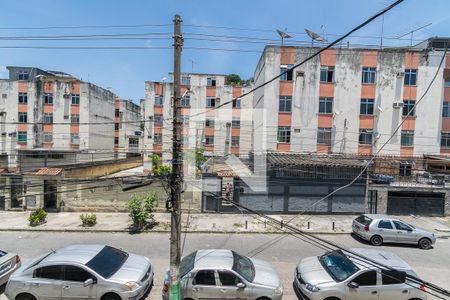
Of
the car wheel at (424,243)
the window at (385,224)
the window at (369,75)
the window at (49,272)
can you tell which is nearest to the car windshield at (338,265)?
the window at (385,224)

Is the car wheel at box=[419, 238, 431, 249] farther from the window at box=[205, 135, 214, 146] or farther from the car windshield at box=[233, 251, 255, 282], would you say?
the window at box=[205, 135, 214, 146]

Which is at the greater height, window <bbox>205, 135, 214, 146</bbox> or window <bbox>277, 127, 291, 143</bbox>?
window <bbox>277, 127, 291, 143</bbox>

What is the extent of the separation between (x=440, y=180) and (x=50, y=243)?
25.0 meters

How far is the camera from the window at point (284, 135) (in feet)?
93.2

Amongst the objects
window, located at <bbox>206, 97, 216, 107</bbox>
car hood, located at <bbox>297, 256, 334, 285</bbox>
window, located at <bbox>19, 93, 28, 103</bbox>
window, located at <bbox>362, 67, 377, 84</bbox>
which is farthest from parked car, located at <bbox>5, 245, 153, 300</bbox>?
window, located at <bbox>19, 93, 28, 103</bbox>

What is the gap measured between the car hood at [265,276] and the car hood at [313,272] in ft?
2.98

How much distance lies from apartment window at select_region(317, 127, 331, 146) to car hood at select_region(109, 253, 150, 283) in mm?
21912

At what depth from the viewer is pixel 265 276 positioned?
9.34 m

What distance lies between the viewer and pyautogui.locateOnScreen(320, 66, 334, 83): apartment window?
27.9m

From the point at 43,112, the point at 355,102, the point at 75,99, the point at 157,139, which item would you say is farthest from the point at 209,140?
the point at 43,112

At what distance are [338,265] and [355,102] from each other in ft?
71.2

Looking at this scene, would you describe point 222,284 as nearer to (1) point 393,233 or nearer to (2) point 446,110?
(1) point 393,233

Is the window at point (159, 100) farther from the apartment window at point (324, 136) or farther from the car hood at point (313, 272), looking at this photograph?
the car hood at point (313, 272)

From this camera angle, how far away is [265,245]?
15023 mm
